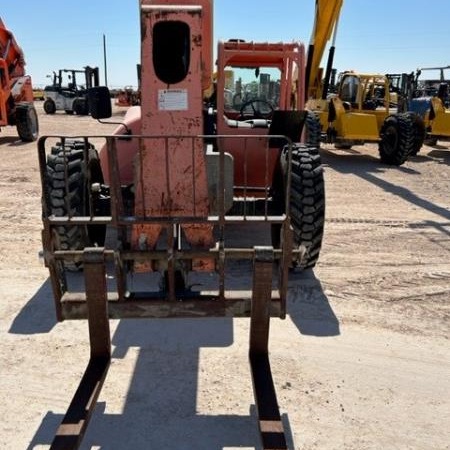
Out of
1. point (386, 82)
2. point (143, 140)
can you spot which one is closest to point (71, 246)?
point (143, 140)

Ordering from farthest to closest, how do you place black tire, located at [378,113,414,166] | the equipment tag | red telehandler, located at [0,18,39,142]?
1. red telehandler, located at [0,18,39,142]
2. black tire, located at [378,113,414,166]
3. the equipment tag

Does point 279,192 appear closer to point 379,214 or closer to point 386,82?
point 379,214

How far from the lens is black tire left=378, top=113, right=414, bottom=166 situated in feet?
36.2

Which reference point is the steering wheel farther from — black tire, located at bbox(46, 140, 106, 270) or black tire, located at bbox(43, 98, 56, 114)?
black tire, located at bbox(43, 98, 56, 114)

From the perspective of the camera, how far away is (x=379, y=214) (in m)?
7.09

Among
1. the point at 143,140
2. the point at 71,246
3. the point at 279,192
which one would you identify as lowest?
the point at 71,246

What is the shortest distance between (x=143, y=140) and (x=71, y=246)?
1579 mm

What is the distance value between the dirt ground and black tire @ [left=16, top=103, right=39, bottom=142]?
9.66 m

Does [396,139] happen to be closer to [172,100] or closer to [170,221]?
[172,100]

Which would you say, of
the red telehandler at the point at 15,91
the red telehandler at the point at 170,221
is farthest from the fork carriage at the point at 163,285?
the red telehandler at the point at 15,91

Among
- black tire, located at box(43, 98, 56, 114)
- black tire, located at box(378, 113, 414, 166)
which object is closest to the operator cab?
black tire, located at box(378, 113, 414, 166)

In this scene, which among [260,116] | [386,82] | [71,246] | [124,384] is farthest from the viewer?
[386,82]

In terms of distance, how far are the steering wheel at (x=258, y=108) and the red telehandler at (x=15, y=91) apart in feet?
30.5

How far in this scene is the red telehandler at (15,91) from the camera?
43.7 ft
